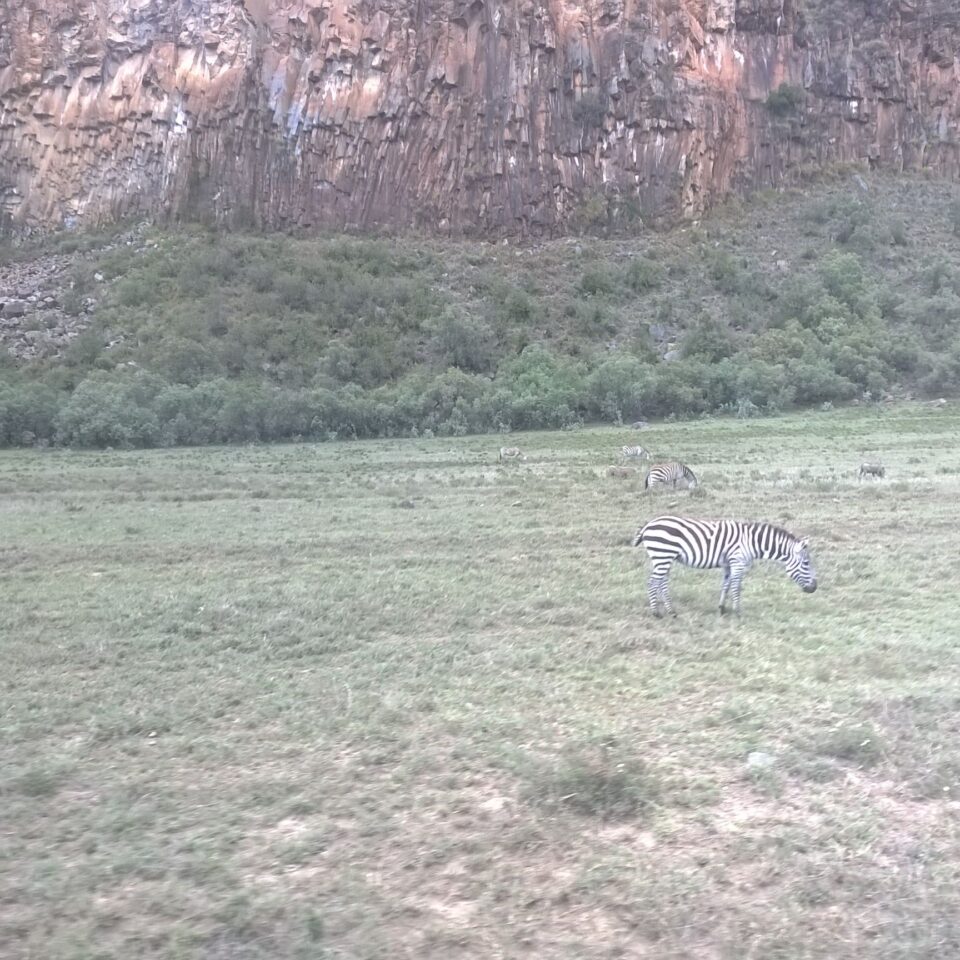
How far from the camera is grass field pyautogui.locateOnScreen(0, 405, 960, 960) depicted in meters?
4.52

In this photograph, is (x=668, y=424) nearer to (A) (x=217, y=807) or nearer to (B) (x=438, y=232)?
(B) (x=438, y=232)

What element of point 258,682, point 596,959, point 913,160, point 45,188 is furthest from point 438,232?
point 596,959

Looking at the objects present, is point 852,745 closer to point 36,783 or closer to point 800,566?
point 800,566

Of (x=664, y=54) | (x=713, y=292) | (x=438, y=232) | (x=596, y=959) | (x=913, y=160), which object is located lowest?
(x=596, y=959)

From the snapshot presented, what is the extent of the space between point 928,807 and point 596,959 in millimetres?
2605

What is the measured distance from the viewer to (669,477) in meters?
21.7

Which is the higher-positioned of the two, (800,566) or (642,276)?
(642,276)

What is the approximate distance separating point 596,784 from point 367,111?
60579mm

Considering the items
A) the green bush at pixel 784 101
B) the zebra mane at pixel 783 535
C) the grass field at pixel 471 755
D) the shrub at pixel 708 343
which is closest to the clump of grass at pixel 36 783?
the grass field at pixel 471 755

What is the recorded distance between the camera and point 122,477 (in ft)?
84.5

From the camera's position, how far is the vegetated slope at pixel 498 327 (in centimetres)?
4153

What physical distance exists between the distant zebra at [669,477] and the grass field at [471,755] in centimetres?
659

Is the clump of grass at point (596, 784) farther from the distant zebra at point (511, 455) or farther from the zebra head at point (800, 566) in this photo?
the distant zebra at point (511, 455)

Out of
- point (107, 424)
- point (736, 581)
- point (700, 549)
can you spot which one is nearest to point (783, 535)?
point (736, 581)
